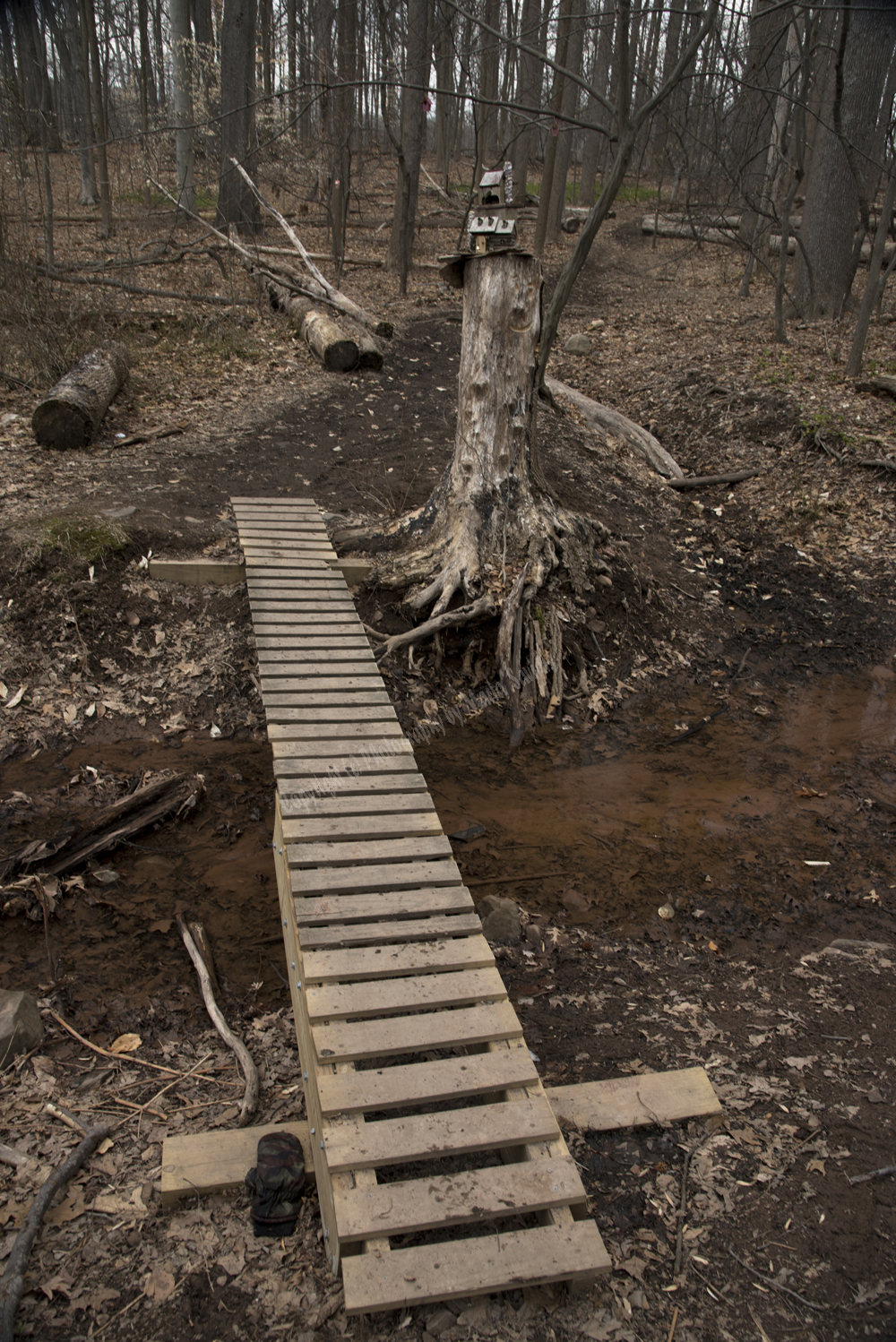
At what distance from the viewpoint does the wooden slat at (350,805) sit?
13.3 feet

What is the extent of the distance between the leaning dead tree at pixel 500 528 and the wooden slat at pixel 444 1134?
3303 millimetres

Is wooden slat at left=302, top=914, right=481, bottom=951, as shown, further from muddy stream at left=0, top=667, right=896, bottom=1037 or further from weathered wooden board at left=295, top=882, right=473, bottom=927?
muddy stream at left=0, top=667, right=896, bottom=1037

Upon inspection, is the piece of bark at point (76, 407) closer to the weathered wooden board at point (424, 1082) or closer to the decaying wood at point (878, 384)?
the weathered wooden board at point (424, 1082)

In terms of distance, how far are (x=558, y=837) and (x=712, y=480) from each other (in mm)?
6099

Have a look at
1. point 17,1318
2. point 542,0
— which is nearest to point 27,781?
point 17,1318

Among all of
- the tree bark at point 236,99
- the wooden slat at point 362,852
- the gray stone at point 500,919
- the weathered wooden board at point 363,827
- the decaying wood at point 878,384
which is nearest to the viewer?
the wooden slat at point 362,852

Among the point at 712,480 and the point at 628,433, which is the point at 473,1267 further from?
the point at 628,433

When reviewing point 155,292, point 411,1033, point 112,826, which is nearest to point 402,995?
point 411,1033

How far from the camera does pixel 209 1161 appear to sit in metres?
2.82

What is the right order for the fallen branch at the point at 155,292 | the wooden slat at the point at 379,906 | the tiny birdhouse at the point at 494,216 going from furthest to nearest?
the fallen branch at the point at 155,292
the tiny birdhouse at the point at 494,216
the wooden slat at the point at 379,906

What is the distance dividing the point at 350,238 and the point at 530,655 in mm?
15230

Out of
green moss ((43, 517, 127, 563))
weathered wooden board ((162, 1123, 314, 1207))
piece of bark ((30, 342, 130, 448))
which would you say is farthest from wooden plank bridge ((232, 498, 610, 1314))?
piece of bark ((30, 342, 130, 448))

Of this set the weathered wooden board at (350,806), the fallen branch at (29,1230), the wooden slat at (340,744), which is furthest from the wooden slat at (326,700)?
the fallen branch at (29,1230)

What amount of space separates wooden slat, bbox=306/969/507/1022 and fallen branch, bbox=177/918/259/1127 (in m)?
0.49
